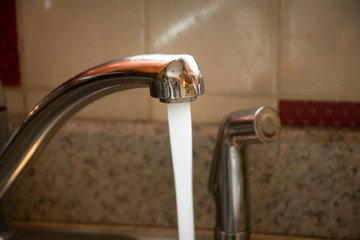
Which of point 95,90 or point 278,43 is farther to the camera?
point 278,43

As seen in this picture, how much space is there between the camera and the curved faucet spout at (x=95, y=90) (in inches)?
12.7

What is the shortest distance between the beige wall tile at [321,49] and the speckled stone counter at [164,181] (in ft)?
0.16

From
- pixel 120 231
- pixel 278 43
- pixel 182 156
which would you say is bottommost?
pixel 120 231

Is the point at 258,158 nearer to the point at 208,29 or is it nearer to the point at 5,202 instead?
the point at 208,29

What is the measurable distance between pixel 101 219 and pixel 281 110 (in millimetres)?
252

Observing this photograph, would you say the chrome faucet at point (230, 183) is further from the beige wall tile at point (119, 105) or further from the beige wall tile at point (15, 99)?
the beige wall tile at point (15, 99)

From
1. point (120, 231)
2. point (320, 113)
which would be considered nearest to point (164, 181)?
point (120, 231)

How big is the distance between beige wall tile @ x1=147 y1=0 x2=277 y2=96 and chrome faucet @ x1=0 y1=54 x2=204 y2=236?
0.18m

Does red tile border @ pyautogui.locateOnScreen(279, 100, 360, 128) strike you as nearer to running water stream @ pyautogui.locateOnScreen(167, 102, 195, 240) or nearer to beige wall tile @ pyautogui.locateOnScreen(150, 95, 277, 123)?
beige wall tile @ pyautogui.locateOnScreen(150, 95, 277, 123)

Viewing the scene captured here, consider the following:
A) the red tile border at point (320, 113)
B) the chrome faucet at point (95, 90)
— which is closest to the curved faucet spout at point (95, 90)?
the chrome faucet at point (95, 90)

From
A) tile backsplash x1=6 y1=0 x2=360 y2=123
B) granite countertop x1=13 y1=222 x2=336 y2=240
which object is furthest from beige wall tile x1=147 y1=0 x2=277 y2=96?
granite countertop x1=13 y1=222 x2=336 y2=240

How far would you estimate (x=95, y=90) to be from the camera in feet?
1.18

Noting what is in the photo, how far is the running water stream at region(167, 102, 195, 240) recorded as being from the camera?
349 millimetres

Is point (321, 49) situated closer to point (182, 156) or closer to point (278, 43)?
point (278, 43)
